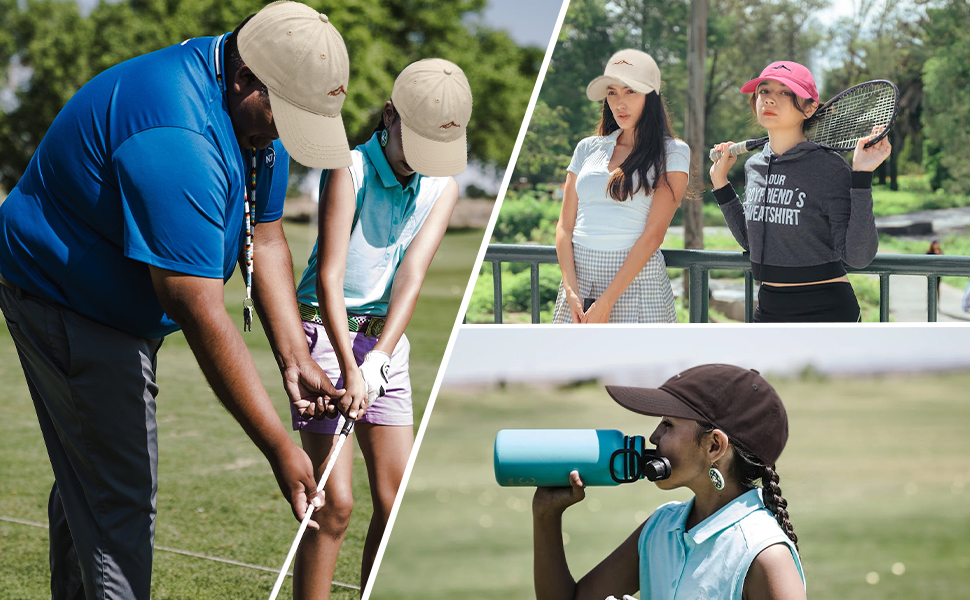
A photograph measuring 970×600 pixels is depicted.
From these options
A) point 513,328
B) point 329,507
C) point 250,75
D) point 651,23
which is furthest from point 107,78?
point 651,23

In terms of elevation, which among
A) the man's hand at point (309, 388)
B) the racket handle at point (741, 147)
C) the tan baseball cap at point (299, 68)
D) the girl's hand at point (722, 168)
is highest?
the tan baseball cap at point (299, 68)

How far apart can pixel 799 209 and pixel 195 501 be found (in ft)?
9.56

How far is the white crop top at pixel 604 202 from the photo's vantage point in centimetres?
393

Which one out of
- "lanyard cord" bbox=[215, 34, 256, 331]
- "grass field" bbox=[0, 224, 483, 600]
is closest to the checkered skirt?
"grass field" bbox=[0, 224, 483, 600]

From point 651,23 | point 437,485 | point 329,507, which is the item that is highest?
point 651,23

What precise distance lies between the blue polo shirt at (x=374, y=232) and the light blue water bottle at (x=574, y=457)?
1.05 meters

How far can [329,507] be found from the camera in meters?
2.68

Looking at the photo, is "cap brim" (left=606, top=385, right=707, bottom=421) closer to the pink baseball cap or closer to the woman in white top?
the woman in white top

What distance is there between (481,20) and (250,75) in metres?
25.7

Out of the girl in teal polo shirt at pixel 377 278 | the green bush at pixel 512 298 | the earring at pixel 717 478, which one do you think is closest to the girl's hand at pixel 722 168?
the girl in teal polo shirt at pixel 377 278

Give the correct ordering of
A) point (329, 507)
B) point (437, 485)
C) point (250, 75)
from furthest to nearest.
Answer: point (437, 485) → point (329, 507) → point (250, 75)

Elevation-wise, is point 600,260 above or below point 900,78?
below

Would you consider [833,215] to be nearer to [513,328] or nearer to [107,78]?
[513,328]

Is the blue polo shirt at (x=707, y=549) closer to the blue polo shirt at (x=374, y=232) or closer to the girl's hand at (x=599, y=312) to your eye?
the blue polo shirt at (x=374, y=232)
